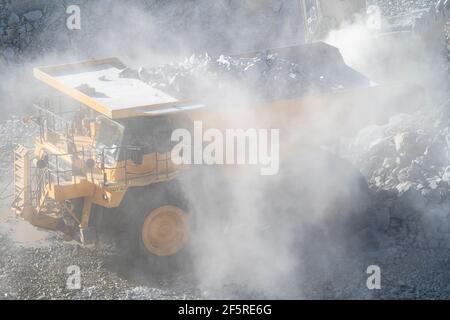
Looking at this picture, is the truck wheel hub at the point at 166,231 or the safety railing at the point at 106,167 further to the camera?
the truck wheel hub at the point at 166,231

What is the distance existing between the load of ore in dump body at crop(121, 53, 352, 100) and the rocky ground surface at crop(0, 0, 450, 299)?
1.17m

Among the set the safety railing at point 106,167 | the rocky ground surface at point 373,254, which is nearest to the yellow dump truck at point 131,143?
the safety railing at point 106,167

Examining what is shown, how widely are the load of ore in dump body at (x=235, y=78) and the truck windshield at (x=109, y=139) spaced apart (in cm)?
84

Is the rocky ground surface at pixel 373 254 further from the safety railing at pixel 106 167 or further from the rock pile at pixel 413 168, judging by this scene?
the safety railing at pixel 106 167

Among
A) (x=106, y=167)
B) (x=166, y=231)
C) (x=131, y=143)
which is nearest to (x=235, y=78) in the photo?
(x=131, y=143)

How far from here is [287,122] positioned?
8961 millimetres

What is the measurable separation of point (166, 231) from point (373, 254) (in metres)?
2.45

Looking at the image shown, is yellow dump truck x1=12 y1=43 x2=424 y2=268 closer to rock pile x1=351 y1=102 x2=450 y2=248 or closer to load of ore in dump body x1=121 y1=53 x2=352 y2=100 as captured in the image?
load of ore in dump body x1=121 y1=53 x2=352 y2=100

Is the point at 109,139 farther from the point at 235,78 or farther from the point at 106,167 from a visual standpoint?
the point at 235,78

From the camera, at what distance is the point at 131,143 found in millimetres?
8188

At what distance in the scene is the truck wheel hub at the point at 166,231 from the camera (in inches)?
326
